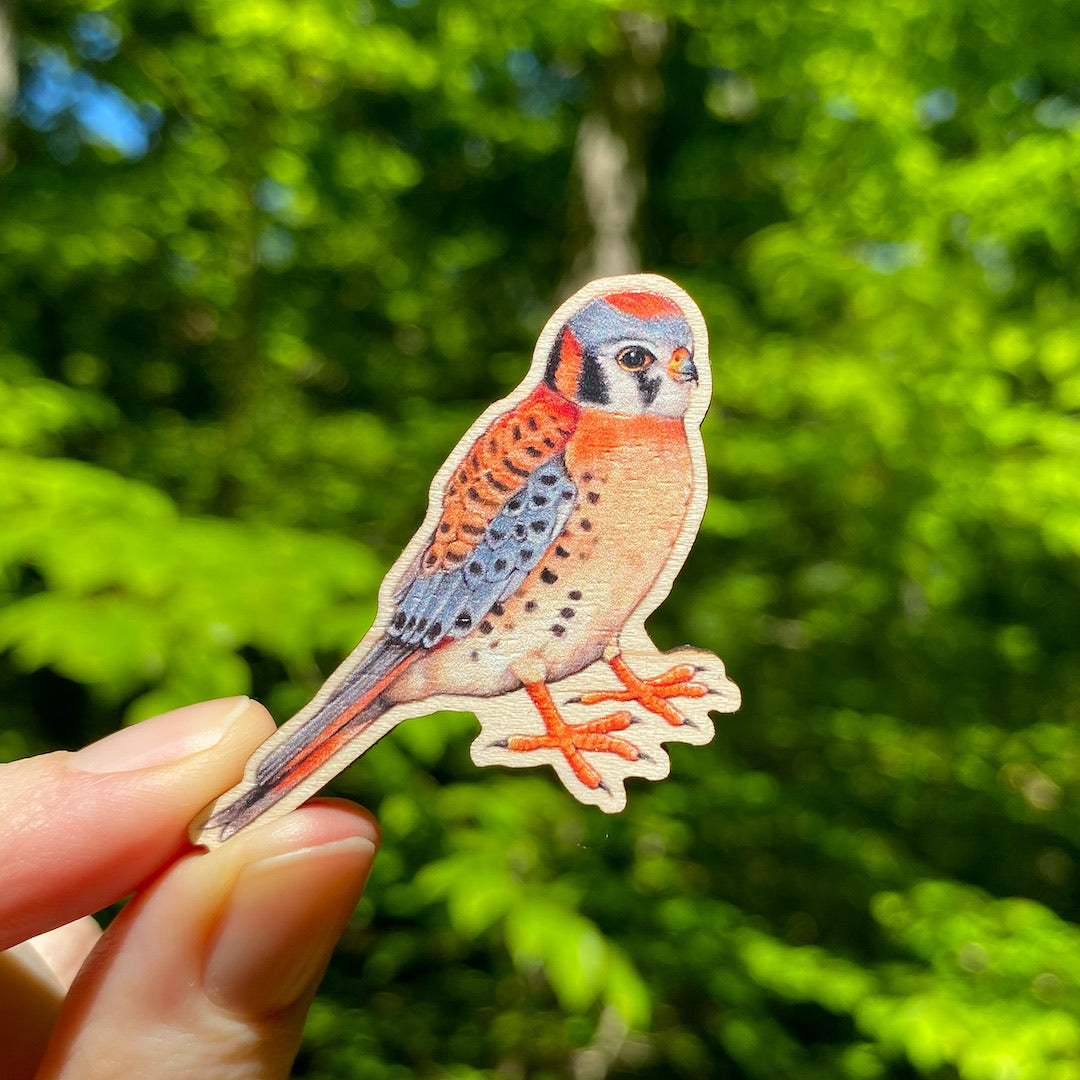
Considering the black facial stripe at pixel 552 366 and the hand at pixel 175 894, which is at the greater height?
the black facial stripe at pixel 552 366

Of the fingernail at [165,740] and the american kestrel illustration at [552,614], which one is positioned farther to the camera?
the fingernail at [165,740]

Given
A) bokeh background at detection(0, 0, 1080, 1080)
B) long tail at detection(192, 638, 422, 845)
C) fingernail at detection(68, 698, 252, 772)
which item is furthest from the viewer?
bokeh background at detection(0, 0, 1080, 1080)

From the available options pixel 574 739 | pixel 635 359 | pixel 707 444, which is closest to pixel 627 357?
pixel 635 359

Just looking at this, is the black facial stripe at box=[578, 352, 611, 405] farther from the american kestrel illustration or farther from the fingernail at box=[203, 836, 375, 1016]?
the fingernail at box=[203, 836, 375, 1016]

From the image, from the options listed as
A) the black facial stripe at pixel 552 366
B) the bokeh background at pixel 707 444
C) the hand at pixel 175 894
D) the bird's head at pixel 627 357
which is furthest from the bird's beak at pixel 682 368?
the bokeh background at pixel 707 444

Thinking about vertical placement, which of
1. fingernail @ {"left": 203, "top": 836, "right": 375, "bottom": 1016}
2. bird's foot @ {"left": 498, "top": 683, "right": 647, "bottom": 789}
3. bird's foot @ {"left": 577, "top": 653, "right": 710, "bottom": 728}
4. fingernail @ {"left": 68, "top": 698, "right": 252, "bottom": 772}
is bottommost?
fingernail @ {"left": 203, "top": 836, "right": 375, "bottom": 1016}

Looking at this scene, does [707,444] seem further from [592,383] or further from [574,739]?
[574,739]

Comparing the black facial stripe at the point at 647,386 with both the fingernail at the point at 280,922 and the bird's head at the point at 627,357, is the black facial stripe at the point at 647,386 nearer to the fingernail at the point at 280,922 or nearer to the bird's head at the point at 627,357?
the bird's head at the point at 627,357

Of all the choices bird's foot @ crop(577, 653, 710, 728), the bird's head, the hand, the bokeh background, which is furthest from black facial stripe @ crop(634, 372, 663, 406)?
the bokeh background
